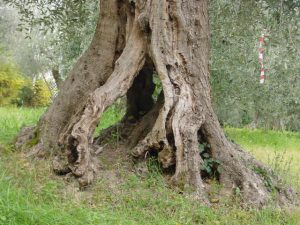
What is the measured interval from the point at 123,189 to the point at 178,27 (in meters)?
2.28

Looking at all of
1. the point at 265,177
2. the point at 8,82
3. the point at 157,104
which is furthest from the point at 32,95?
the point at 265,177

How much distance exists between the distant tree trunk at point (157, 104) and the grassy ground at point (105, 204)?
22cm

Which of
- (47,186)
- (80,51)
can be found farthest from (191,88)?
(80,51)

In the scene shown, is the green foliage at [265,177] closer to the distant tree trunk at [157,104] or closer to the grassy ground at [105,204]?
the distant tree trunk at [157,104]

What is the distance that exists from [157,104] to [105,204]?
2.24 m

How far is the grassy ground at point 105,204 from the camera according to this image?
15.0 ft

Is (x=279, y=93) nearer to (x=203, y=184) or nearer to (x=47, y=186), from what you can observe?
(x=203, y=184)

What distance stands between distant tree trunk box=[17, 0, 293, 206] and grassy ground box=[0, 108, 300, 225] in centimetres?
22

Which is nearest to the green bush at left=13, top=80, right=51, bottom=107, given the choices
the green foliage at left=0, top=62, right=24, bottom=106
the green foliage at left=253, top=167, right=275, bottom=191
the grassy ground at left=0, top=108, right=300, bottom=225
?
the green foliage at left=0, top=62, right=24, bottom=106

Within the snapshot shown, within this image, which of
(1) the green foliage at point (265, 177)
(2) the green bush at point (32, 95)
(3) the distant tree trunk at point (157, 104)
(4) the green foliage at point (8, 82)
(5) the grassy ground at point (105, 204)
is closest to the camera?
(5) the grassy ground at point (105, 204)

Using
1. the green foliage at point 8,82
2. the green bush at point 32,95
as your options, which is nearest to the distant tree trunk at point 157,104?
the green bush at point 32,95

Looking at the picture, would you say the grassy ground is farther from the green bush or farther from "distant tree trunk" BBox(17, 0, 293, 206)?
the green bush

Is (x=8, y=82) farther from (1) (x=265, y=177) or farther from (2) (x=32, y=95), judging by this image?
(1) (x=265, y=177)

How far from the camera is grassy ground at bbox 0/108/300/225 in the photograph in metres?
4.56
